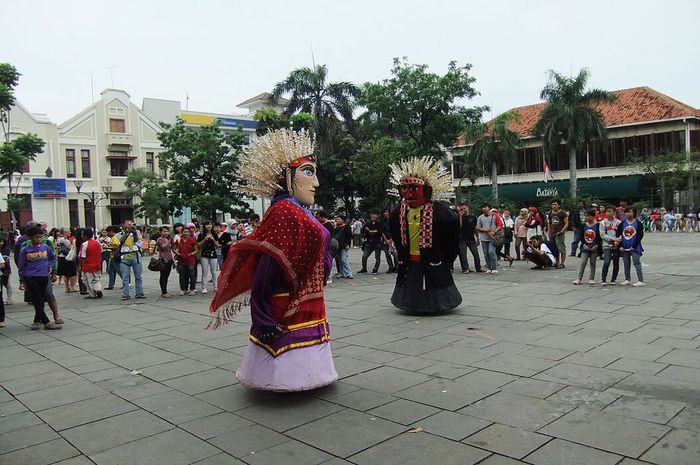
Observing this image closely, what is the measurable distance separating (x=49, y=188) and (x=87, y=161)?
3501mm

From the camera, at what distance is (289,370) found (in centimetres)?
438

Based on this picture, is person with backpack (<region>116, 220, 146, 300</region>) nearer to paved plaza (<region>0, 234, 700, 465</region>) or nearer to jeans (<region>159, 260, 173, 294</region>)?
jeans (<region>159, 260, 173, 294</region>)

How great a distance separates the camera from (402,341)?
21.1 ft

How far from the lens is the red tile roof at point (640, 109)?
128 feet

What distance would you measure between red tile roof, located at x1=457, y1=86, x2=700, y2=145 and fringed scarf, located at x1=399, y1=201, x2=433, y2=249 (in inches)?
1248

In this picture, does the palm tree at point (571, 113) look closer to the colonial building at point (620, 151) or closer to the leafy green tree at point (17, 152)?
the colonial building at point (620, 151)

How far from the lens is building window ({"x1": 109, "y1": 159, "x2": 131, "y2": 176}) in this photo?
41469mm

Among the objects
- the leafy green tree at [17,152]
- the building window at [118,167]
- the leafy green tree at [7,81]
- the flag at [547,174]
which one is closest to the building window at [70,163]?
the building window at [118,167]

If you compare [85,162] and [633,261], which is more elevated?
[85,162]

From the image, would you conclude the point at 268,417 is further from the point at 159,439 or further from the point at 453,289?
the point at 453,289

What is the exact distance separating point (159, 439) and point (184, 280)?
7937 millimetres

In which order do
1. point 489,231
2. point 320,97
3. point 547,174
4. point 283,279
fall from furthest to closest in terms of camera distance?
point 547,174 < point 320,97 < point 489,231 < point 283,279

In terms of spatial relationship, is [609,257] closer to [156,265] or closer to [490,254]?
[490,254]

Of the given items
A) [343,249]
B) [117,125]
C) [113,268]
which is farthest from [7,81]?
[117,125]
